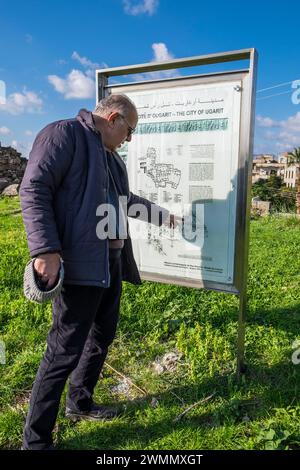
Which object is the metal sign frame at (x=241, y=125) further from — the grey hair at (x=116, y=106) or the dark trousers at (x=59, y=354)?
the dark trousers at (x=59, y=354)

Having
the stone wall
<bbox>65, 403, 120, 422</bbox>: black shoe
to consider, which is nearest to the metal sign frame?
<bbox>65, 403, 120, 422</bbox>: black shoe

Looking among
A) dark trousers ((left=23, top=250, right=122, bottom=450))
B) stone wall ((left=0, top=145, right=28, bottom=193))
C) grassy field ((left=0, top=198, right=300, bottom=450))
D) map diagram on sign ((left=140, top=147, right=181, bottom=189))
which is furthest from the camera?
stone wall ((left=0, top=145, right=28, bottom=193))

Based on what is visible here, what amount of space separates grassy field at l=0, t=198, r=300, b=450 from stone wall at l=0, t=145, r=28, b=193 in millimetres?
15759

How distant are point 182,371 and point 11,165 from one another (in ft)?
65.3

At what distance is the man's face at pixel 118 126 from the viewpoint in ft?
7.98

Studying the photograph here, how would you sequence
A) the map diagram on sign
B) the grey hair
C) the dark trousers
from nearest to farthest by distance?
the dark trousers → the grey hair → the map diagram on sign

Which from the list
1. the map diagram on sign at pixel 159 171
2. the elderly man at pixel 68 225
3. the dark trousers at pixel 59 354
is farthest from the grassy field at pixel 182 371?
the map diagram on sign at pixel 159 171

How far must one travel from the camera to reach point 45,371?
233 centimetres

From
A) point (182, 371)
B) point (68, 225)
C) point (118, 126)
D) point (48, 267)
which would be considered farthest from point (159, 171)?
point (182, 371)

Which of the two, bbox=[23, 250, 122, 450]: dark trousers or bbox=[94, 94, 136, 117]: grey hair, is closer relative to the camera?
bbox=[23, 250, 122, 450]: dark trousers

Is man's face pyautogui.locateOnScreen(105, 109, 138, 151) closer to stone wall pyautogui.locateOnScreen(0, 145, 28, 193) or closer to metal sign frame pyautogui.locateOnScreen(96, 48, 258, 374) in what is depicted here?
metal sign frame pyautogui.locateOnScreen(96, 48, 258, 374)

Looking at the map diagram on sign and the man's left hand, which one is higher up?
the map diagram on sign

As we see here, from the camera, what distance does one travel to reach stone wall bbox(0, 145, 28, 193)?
20141 millimetres

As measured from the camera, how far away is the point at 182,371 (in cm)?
336
